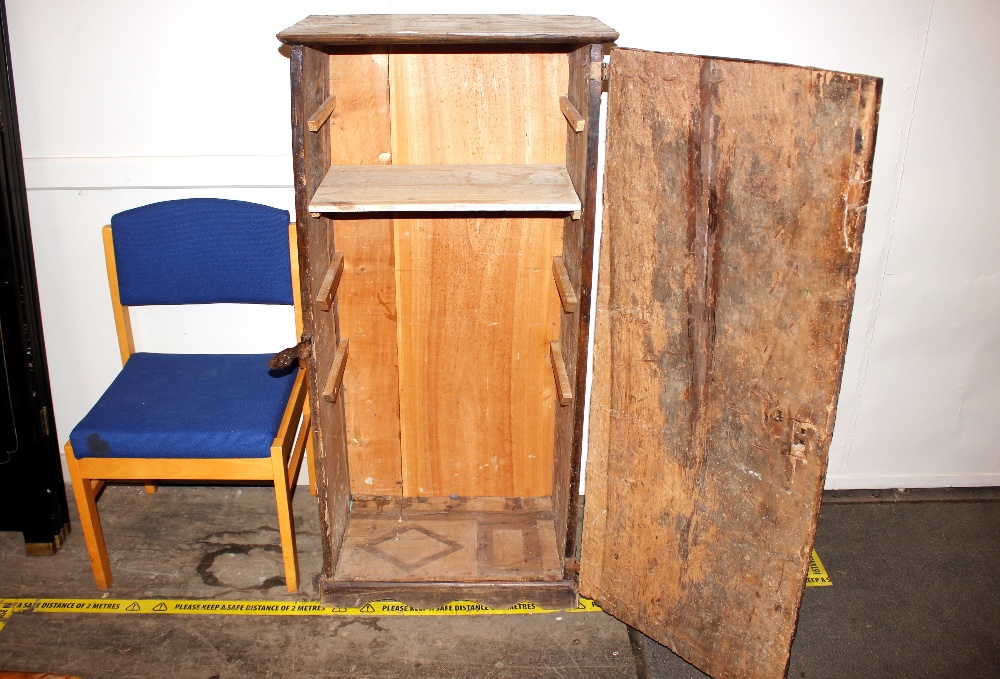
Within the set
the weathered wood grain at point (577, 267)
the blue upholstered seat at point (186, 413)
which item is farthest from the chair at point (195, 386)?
the weathered wood grain at point (577, 267)

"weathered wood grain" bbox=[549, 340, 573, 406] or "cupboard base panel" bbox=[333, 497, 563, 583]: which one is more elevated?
"weathered wood grain" bbox=[549, 340, 573, 406]

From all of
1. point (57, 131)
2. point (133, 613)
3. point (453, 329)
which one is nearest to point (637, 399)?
point (453, 329)

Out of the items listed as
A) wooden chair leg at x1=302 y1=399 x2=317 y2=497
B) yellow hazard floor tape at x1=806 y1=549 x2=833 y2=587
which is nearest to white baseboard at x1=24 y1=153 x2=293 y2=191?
wooden chair leg at x1=302 y1=399 x2=317 y2=497

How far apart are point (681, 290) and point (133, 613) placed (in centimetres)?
177

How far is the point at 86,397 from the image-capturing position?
270cm

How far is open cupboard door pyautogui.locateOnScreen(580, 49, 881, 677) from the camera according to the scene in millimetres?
1647

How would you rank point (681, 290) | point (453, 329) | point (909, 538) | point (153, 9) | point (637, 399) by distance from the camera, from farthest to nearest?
1. point (909, 538)
2. point (453, 329)
3. point (153, 9)
4. point (637, 399)
5. point (681, 290)

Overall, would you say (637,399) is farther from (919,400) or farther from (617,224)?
(919,400)

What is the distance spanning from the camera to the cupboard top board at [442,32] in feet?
5.84

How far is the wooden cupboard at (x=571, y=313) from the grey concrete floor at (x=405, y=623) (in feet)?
0.34

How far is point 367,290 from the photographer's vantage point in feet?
7.80

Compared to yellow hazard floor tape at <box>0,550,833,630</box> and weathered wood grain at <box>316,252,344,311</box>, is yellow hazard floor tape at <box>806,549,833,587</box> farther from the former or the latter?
weathered wood grain at <box>316,252,344,311</box>

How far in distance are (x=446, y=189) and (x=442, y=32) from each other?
367 millimetres

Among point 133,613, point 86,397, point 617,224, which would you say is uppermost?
point 617,224
